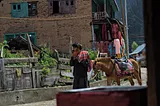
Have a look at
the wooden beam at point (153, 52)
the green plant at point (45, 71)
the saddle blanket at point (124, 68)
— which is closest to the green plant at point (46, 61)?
the green plant at point (45, 71)

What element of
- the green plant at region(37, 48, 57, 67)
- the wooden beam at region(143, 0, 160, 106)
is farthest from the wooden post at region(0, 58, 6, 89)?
the wooden beam at region(143, 0, 160, 106)

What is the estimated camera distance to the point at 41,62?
1538cm

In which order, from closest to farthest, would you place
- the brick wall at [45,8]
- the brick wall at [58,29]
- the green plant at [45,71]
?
the green plant at [45,71], the brick wall at [58,29], the brick wall at [45,8]

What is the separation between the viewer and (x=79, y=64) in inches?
380

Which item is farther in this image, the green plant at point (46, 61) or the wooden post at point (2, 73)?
the green plant at point (46, 61)

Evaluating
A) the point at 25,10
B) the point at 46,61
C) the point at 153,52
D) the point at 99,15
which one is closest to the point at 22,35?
the point at 25,10

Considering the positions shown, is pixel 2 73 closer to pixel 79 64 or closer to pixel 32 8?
pixel 79 64

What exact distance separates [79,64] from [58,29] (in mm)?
Answer: 20750

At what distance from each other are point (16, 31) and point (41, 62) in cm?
1586

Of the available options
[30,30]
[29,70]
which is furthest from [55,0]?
[29,70]

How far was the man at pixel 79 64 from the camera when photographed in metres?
9.61

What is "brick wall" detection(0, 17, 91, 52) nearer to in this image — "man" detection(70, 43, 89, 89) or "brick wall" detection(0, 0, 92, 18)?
"brick wall" detection(0, 0, 92, 18)

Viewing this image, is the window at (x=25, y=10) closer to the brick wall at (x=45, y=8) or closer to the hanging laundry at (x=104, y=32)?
the brick wall at (x=45, y=8)

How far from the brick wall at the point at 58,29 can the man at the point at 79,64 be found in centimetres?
1962
